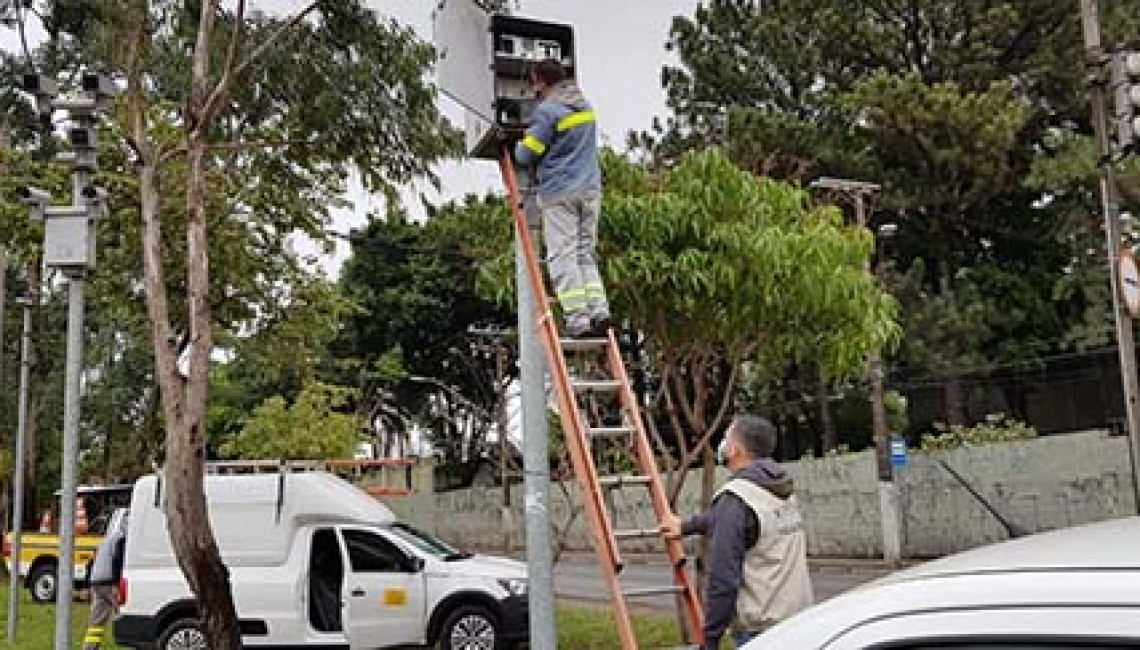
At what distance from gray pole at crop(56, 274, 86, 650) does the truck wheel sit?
1847 centimetres

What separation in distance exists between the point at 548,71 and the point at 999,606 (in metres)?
4.82

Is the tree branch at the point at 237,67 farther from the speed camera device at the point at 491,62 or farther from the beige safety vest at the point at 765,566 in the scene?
the beige safety vest at the point at 765,566

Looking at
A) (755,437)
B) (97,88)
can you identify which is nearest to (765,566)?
(755,437)

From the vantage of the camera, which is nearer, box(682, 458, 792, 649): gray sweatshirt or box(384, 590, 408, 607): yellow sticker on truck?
box(682, 458, 792, 649): gray sweatshirt

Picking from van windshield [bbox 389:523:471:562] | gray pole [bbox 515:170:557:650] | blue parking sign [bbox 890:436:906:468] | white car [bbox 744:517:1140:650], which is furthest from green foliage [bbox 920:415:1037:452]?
white car [bbox 744:517:1140:650]

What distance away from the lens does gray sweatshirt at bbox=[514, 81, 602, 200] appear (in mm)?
5891

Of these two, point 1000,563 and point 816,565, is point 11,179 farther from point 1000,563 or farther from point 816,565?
point 1000,563

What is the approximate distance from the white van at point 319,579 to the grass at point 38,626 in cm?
172

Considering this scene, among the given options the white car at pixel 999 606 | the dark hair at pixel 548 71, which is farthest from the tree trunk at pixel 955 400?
the white car at pixel 999 606

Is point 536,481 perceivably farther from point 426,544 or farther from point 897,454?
point 897,454

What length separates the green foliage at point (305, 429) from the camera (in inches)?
1382

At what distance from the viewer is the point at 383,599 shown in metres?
14.2

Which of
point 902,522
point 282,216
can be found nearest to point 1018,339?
point 902,522

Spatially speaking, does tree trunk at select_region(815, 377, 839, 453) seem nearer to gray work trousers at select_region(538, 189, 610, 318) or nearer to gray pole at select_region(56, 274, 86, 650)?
gray pole at select_region(56, 274, 86, 650)
